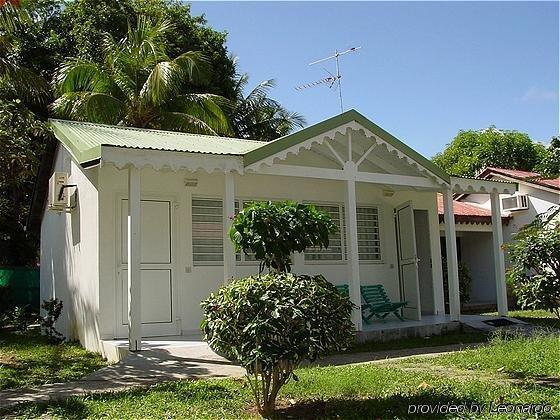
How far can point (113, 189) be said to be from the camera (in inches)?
402

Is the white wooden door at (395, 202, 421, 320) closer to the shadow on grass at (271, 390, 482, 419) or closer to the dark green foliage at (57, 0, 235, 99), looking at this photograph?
the shadow on grass at (271, 390, 482, 419)

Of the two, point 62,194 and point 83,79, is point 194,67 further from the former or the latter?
point 62,194

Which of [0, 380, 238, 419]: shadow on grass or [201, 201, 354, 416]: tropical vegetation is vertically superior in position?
[201, 201, 354, 416]: tropical vegetation

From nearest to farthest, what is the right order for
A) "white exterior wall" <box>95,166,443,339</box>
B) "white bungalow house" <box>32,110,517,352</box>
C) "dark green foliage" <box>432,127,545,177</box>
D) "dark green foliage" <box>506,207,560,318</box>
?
"dark green foliage" <box>506,207,560,318</box> → "white bungalow house" <box>32,110,517,352</box> → "white exterior wall" <box>95,166,443,339</box> → "dark green foliage" <box>432,127,545,177</box>

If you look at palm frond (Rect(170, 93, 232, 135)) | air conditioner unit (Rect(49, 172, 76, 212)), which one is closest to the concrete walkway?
air conditioner unit (Rect(49, 172, 76, 212))

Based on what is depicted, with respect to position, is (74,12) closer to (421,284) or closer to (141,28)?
(141,28)

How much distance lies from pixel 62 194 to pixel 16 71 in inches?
259

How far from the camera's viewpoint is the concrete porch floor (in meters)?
8.71

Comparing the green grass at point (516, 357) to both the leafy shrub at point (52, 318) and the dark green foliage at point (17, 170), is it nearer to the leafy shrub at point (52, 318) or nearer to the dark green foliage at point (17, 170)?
the leafy shrub at point (52, 318)

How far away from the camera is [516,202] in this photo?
794 inches

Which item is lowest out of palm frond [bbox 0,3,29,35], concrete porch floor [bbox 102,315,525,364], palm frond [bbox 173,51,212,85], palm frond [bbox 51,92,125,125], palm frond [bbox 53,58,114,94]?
concrete porch floor [bbox 102,315,525,364]

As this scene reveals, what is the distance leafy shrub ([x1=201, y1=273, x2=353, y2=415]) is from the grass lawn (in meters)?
0.62

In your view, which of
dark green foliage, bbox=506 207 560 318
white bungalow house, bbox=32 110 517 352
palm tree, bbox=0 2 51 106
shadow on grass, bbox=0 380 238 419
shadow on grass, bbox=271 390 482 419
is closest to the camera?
shadow on grass, bbox=271 390 482 419

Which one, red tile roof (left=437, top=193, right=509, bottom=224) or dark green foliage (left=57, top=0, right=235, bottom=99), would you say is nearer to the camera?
red tile roof (left=437, top=193, right=509, bottom=224)
